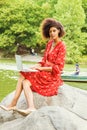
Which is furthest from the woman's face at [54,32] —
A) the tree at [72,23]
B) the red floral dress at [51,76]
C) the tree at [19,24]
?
the tree at [19,24]

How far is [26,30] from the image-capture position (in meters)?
39.2

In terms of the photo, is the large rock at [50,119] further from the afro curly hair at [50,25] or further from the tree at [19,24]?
the tree at [19,24]

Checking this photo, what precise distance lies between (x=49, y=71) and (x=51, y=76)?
0.08 metres

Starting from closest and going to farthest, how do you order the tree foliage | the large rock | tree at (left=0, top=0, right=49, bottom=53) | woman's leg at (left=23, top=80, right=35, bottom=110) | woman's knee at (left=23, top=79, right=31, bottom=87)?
the large rock, woman's leg at (left=23, top=80, right=35, bottom=110), woman's knee at (left=23, top=79, right=31, bottom=87), the tree foliage, tree at (left=0, top=0, right=49, bottom=53)

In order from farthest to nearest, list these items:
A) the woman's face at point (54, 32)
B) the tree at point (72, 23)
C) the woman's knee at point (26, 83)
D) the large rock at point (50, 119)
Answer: the tree at point (72, 23), the woman's face at point (54, 32), the woman's knee at point (26, 83), the large rock at point (50, 119)

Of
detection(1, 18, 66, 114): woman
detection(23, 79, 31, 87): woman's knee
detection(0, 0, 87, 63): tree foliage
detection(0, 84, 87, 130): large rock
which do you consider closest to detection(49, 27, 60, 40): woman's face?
detection(1, 18, 66, 114): woman

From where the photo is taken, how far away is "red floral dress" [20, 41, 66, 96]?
651cm

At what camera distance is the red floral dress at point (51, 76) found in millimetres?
6508

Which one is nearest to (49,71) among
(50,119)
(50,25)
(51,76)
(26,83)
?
(51,76)

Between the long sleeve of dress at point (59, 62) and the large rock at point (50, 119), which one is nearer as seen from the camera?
the large rock at point (50, 119)

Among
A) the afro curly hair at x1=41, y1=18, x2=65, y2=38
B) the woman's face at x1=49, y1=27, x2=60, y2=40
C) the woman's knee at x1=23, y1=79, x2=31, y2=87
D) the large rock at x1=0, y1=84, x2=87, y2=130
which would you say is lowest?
the large rock at x1=0, y1=84, x2=87, y2=130

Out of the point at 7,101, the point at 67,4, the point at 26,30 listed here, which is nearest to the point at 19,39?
the point at 26,30

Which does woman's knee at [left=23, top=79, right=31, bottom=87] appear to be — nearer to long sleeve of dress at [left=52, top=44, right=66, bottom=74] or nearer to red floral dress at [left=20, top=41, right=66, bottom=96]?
red floral dress at [left=20, top=41, right=66, bottom=96]

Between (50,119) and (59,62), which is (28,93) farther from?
(50,119)
